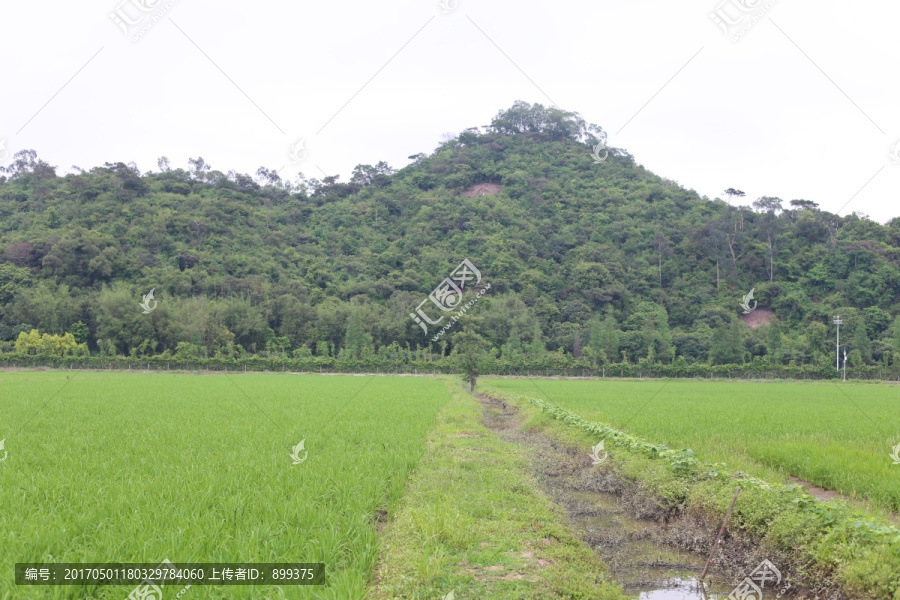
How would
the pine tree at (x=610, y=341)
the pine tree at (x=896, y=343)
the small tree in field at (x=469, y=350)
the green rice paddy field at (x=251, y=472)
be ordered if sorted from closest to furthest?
the green rice paddy field at (x=251, y=472) → the small tree in field at (x=469, y=350) → the pine tree at (x=896, y=343) → the pine tree at (x=610, y=341)

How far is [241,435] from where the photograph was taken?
34.8 ft

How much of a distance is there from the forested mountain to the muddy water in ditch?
43.8m

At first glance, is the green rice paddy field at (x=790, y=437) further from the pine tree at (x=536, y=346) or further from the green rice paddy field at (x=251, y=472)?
the pine tree at (x=536, y=346)

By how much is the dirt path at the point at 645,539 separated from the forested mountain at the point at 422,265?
44218 millimetres

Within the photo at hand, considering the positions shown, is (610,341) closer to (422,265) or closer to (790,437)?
(422,265)

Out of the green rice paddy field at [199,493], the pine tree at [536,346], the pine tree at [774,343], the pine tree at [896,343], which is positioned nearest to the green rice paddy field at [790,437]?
the green rice paddy field at [199,493]

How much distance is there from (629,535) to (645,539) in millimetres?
185

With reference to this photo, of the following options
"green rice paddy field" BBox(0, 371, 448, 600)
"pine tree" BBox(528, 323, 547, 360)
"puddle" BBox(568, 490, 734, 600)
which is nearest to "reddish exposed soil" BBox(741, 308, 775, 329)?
"pine tree" BBox(528, 323, 547, 360)

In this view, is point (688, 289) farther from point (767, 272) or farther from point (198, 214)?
point (198, 214)

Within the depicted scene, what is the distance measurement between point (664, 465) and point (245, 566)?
6005 millimetres

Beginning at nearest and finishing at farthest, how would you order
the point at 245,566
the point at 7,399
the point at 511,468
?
the point at 245,566
the point at 511,468
the point at 7,399

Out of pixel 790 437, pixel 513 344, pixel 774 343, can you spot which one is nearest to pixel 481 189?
pixel 513 344

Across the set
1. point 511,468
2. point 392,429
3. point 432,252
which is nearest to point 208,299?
point 432,252

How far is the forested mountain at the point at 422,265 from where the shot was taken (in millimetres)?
54688
